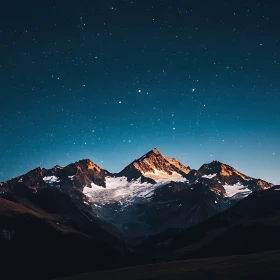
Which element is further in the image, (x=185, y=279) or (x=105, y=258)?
(x=105, y=258)

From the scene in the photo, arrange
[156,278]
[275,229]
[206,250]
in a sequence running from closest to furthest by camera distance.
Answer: [156,278], [275,229], [206,250]

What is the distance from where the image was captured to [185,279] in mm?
38031

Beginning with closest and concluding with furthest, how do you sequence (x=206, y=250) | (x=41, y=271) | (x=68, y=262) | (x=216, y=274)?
(x=216, y=274)
(x=206, y=250)
(x=41, y=271)
(x=68, y=262)

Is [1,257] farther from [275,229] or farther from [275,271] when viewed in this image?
[275,271]

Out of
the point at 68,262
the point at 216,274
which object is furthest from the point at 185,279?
the point at 68,262

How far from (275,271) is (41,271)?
162567 millimetres

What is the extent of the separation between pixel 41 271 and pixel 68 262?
1655cm

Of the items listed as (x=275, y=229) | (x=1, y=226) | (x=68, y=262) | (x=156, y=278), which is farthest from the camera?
(x=1, y=226)

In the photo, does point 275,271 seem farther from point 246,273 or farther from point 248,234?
point 248,234

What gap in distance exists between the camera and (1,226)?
19950 centimetres

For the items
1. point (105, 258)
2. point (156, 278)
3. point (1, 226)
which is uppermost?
point (1, 226)

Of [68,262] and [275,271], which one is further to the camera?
[68,262]

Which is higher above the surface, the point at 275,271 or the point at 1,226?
the point at 1,226

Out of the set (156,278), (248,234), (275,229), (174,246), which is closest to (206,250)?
(248,234)
